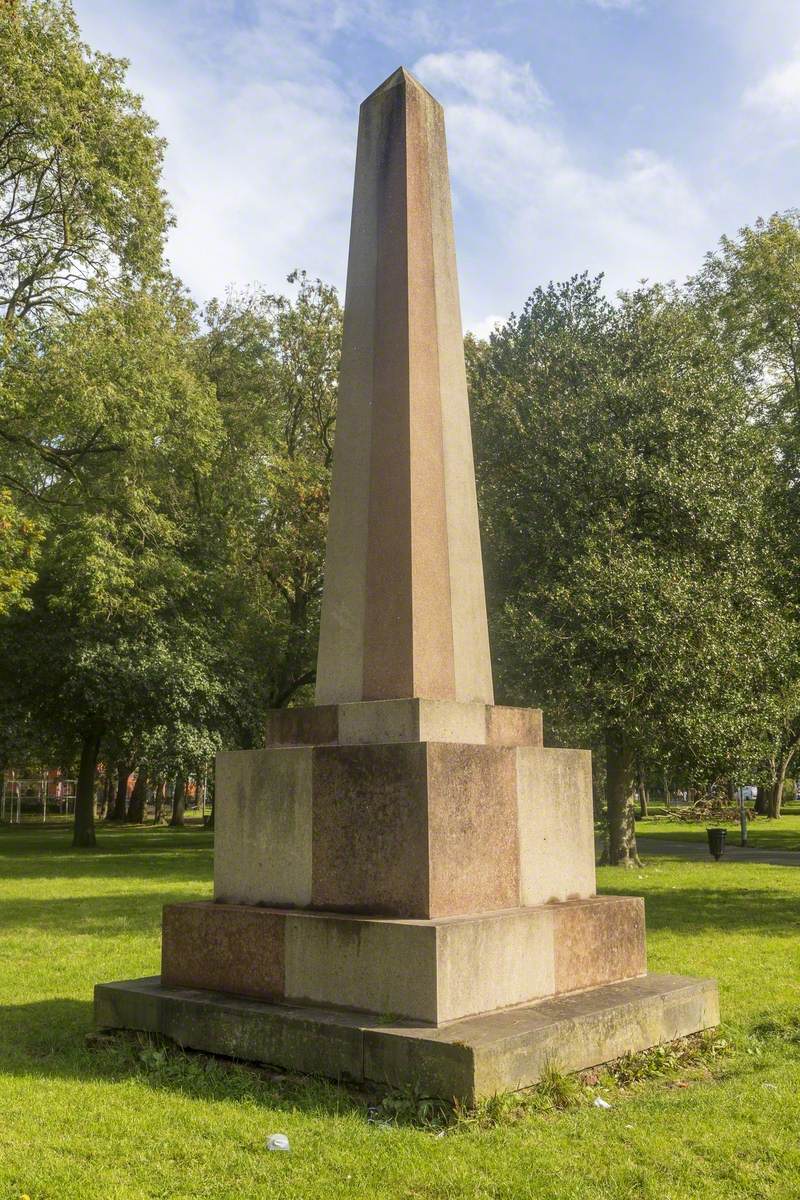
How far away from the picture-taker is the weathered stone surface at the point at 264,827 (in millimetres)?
6473

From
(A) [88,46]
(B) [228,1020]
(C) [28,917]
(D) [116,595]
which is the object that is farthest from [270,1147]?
(A) [88,46]

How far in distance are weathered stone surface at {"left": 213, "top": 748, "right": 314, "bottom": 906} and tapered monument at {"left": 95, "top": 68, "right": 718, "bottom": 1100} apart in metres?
0.02

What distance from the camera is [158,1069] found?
5.98 m

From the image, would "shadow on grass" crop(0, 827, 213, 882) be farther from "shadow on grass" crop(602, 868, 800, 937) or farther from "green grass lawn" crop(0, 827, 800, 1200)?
"green grass lawn" crop(0, 827, 800, 1200)

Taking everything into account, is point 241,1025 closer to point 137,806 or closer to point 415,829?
point 415,829

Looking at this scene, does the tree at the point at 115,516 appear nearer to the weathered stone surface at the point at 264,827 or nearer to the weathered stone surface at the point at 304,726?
the weathered stone surface at the point at 304,726

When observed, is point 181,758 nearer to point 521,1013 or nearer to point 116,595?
point 116,595

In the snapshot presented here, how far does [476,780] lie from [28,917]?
10409 mm

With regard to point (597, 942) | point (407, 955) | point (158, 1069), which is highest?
point (407, 955)

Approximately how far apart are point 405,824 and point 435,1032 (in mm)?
1104

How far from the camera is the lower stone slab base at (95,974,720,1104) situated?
5.17 m

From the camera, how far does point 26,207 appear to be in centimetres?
2242

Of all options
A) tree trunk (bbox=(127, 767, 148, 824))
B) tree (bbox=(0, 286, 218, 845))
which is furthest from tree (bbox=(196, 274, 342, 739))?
tree trunk (bbox=(127, 767, 148, 824))

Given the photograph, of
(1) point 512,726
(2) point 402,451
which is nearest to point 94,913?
(1) point 512,726
